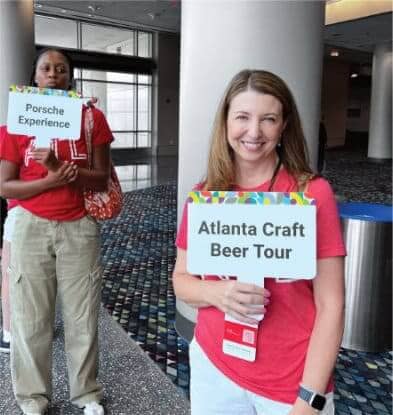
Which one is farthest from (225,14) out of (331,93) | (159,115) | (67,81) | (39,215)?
(331,93)

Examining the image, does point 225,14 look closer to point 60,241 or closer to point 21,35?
point 60,241

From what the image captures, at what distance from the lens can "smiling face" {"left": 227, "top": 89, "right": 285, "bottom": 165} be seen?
4.08 feet

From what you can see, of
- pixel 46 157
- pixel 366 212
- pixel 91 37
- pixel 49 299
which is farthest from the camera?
pixel 91 37

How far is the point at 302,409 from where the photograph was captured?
119 cm

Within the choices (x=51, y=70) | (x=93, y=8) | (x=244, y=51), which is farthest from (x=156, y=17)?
(x=51, y=70)

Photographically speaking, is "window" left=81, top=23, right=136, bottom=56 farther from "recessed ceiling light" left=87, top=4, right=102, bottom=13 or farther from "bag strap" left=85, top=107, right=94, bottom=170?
"bag strap" left=85, top=107, right=94, bottom=170

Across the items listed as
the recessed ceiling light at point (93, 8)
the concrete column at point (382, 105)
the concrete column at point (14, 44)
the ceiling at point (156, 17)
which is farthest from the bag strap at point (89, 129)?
the concrete column at point (382, 105)

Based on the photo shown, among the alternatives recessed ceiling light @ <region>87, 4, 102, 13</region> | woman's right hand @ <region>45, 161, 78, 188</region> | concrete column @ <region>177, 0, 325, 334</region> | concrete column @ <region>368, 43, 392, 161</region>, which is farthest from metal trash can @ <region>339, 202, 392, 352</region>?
concrete column @ <region>368, 43, 392, 161</region>

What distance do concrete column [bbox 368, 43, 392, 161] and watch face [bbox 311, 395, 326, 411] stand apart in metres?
17.6

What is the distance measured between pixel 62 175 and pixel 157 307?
90.5 inches

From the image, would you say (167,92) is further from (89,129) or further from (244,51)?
(89,129)

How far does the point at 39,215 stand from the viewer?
7.30 feet

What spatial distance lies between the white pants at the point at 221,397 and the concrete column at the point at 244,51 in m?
2.10

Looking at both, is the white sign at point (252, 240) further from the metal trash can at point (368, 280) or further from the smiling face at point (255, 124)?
the metal trash can at point (368, 280)
